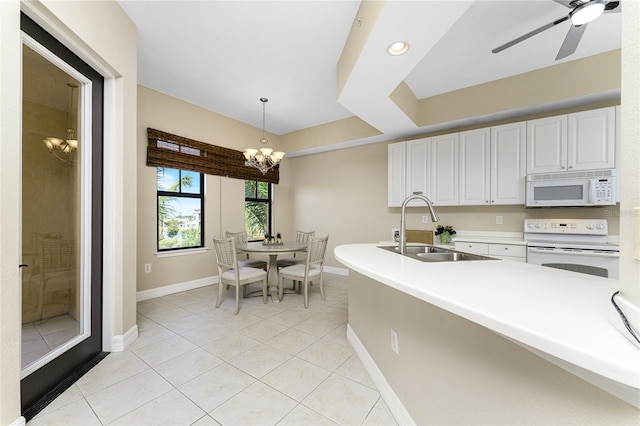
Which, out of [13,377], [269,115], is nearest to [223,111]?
[269,115]

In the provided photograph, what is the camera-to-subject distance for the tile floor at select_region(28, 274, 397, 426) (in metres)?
1.51

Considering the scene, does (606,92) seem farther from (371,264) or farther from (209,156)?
(209,156)

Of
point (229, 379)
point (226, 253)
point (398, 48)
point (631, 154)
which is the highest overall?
point (398, 48)

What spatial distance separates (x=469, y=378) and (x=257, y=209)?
480 centimetres

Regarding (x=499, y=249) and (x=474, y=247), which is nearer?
(x=499, y=249)

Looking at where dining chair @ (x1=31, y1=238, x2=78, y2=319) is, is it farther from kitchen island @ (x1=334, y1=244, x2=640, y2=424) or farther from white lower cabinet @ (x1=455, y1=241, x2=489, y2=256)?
white lower cabinet @ (x1=455, y1=241, x2=489, y2=256)

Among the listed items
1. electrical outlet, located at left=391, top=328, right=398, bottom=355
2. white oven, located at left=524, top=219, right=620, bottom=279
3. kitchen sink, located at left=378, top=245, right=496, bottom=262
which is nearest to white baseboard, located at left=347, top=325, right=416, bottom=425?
electrical outlet, located at left=391, top=328, right=398, bottom=355

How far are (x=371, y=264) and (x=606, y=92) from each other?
11.6ft

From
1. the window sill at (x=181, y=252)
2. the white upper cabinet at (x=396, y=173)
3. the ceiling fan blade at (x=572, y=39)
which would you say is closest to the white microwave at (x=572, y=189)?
the ceiling fan blade at (x=572, y=39)

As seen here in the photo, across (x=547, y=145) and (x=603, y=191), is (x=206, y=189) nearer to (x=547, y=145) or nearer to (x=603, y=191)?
(x=547, y=145)

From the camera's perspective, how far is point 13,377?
4.35ft

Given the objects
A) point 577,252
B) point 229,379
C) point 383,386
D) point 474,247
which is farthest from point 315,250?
point 577,252

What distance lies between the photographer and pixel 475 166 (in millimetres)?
3484

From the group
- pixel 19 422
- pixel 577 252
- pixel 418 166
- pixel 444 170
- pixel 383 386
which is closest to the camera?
pixel 19 422
